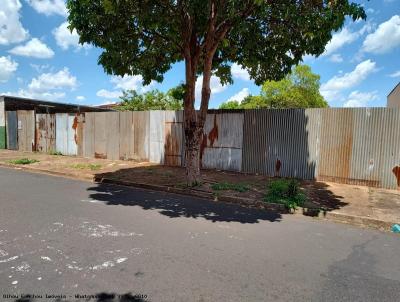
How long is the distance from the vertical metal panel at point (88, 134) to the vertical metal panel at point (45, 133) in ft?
8.97

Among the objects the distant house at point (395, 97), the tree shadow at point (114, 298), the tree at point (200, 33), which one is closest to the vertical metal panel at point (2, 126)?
the tree at point (200, 33)

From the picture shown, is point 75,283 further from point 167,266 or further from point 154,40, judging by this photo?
point 154,40

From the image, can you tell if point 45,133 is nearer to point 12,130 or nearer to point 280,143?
point 12,130

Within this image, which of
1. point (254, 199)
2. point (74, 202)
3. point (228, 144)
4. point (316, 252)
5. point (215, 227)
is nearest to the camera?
point (316, 252)

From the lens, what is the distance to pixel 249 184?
9961mm

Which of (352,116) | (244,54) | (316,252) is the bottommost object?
(316,252)

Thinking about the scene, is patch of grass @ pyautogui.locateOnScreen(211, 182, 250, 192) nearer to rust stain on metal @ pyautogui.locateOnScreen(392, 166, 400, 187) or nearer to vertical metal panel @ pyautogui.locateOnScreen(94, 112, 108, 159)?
rust stain on metal @ pyautogui.locateOnScreen(392, 166, 400, 187)

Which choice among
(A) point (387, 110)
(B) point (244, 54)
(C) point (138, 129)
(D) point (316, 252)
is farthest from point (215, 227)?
(C) point (138, 129)

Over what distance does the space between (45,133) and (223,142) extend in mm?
12233

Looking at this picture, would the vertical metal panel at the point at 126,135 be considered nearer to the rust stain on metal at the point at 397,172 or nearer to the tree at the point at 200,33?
the tree at the point at 200,33

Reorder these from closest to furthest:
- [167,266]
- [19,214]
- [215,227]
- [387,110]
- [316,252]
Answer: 1. [167,266]
2. [316,252]
3. [215,227]
4. [19,214]
5. [387,110]

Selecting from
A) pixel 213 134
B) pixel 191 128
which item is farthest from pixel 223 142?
pixel 191 128

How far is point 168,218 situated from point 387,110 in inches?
304

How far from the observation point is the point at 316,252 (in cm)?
483
